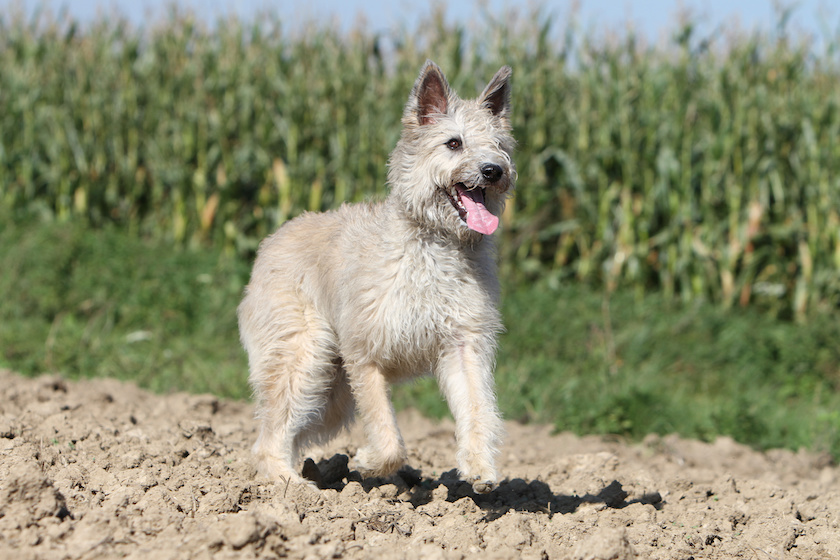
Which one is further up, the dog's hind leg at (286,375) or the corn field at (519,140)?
the corn field at (519,140)

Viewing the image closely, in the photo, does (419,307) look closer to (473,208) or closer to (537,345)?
(473,208)

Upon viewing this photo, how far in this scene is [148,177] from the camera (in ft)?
41.7

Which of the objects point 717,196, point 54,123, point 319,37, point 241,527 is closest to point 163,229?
point 54,123

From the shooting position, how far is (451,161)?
441 centimetres

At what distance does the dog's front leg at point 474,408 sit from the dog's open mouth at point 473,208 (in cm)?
60

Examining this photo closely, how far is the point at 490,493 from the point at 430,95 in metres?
2.25

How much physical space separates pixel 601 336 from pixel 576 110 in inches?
148

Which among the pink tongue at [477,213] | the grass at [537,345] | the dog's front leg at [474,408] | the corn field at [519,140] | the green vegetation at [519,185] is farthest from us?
the corn field at [519,140]

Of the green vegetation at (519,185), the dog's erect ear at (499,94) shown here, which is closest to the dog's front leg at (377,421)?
the dog's erect ear at (499,94)

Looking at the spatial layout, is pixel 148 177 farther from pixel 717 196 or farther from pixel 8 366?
pixel 717 196

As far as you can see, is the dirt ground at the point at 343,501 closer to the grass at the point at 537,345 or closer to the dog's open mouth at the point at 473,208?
the grass at the point at 537,345

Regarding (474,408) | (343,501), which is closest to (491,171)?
(474,408)

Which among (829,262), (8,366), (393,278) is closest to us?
(393,278)

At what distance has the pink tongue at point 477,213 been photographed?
4.39 meters
